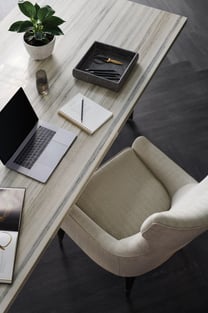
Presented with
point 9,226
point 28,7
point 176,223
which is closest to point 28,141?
point 9,226

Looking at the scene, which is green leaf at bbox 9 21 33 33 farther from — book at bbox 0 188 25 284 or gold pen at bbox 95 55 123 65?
book at bbox 0 188 25 284

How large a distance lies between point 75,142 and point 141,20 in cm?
84

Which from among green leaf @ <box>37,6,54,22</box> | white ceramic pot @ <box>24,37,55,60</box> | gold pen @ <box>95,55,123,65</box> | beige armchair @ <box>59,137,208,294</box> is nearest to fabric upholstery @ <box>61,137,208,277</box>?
beige armchair @ <box>59,137,208,294</box>

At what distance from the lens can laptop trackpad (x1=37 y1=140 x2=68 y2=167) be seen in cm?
147

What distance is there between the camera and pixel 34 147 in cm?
152

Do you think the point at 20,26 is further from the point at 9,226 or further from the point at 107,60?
the point at 9,226

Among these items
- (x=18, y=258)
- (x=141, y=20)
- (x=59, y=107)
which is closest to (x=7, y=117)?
(x=59, y=107)

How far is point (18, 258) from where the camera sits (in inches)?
49.4

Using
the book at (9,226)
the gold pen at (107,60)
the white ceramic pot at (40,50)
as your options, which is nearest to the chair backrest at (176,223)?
the book at (9,226)

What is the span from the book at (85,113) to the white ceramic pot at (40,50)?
0.29 metres

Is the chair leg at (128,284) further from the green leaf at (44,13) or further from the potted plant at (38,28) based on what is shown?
the green leaf at (44,13)

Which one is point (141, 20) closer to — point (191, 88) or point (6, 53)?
point (6, 53)

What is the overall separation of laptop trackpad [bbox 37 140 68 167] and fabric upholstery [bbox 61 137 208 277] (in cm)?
20

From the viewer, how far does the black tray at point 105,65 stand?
5.50ft
